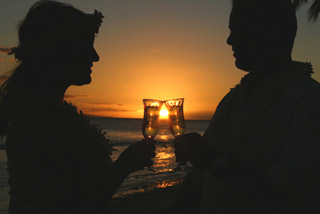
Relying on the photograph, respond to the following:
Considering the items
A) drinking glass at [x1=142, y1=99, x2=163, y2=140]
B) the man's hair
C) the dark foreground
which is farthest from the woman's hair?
the dark foreground

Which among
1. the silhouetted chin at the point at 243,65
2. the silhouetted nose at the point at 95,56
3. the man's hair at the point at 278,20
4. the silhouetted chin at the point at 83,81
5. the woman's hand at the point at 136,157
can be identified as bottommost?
the woman's hand at the point at 136,157

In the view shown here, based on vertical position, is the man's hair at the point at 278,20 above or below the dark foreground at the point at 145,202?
above

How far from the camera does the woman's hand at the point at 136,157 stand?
2035mm

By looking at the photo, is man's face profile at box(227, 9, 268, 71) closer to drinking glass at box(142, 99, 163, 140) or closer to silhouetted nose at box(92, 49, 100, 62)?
drinking glass at box(142, 99, 163, 140)

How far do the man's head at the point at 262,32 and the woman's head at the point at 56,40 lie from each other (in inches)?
51.7

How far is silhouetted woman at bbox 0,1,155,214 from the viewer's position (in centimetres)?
179

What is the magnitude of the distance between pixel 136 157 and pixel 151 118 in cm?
39

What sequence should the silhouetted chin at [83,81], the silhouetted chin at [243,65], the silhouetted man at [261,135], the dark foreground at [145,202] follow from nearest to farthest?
the silhouetted man at [261,135]
the silhouetted chin at [243,65]
the silhouetted chin at [83,81]
the dark foreground at [145,202]

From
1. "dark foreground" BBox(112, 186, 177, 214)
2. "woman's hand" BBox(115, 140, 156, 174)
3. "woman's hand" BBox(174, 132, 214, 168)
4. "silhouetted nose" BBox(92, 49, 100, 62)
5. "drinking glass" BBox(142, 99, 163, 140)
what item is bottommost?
"dark foreground" BBox(112, 186, 177, 214)

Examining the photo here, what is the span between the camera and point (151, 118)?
7.42 ft

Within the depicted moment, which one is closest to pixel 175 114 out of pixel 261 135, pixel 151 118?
pixel 151 118

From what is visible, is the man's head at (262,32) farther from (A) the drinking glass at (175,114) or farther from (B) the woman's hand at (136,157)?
(B) the woman's hand at (136,157)

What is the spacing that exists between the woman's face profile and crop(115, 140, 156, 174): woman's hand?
32.9 inches

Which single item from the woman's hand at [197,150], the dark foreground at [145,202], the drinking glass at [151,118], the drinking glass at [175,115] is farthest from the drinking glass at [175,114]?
the dark foreground at [145,202]
